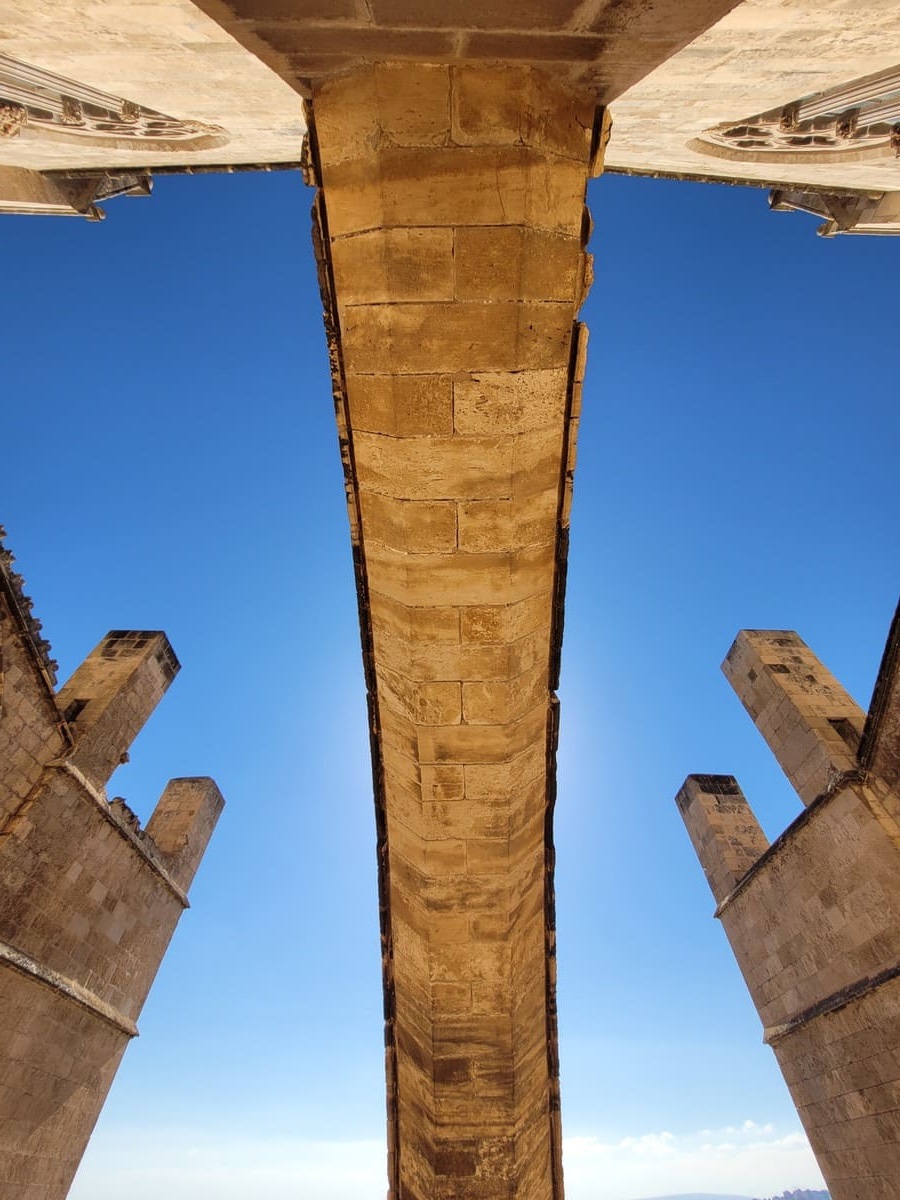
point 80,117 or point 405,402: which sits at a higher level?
point 80,117

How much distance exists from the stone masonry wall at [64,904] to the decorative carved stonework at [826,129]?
1050 cm

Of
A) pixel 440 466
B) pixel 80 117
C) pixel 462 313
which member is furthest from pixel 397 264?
pixel 80 117

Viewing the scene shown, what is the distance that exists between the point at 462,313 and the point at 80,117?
23.4 feet

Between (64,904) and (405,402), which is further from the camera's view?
(64,904)

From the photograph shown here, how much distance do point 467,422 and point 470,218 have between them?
924mm

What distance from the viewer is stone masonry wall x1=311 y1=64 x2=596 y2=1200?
2.66 metres

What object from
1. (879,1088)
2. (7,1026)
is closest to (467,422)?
(7,1026)

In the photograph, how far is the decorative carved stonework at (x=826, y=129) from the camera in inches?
251

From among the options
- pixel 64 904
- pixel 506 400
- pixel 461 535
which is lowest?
pixel 461 535

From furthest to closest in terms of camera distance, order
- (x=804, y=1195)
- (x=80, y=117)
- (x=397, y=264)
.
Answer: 1. (x=804, y=1195)
2. (x=80, y=117)
3. (x=397, y=264)

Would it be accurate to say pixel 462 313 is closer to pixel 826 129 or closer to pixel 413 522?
pixel 413 522

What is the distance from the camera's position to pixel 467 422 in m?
3.14

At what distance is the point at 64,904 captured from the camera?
716 centimetres

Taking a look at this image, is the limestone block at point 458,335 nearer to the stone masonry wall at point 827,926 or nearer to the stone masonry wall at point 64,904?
the stone masonry wall at point 64,904
